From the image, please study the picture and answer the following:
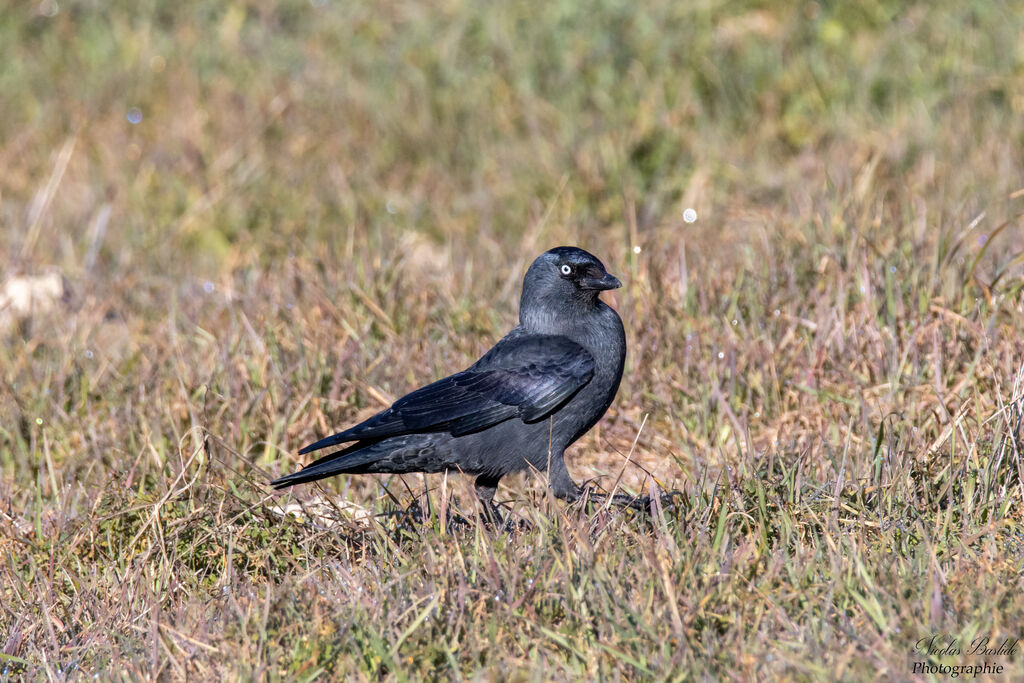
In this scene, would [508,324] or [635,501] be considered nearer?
[635,501]

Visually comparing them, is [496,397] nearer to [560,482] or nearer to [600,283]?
[560,482]

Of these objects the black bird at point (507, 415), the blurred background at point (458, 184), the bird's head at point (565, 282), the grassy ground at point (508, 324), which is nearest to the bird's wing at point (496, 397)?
the black bird at point (507, 415)

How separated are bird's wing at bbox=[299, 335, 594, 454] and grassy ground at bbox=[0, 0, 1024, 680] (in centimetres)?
26

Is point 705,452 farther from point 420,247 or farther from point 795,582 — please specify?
point 420,247

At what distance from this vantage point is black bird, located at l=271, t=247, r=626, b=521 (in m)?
4.02

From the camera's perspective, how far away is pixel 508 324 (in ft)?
18.3

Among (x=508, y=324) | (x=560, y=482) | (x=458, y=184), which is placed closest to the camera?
(x=560, y=482)

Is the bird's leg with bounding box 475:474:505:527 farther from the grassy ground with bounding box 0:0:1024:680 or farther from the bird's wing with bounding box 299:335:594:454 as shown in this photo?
the bird's wing with bounding box 299:335:594:454

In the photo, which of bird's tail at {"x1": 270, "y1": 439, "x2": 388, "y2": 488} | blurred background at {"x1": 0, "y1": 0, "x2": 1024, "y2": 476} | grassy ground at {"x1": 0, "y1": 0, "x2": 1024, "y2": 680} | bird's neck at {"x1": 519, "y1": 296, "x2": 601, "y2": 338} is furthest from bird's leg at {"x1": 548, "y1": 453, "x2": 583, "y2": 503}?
blurred background at {"x1": 0, "y1": 0, "x2": 1024, "y2": 476}

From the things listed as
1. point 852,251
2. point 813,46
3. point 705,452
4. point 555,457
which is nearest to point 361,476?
point 555,457

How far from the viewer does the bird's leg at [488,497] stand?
4.04 meters

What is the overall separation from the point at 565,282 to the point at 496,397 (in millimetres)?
507

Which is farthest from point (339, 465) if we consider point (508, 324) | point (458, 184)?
point (458, 184)

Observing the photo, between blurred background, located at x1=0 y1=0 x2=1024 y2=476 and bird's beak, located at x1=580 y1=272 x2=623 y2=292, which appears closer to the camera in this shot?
bird's beak, located at x1=580 y1=272 x2=623 y2=292
